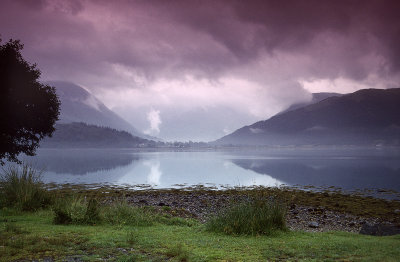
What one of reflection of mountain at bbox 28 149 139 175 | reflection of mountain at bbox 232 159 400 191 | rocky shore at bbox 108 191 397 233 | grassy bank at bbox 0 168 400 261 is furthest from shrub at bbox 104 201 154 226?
reflection of mountain at bbox 232 159 400 191

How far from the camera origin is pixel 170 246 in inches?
436

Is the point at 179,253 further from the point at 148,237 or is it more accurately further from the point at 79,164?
the point at 79,164

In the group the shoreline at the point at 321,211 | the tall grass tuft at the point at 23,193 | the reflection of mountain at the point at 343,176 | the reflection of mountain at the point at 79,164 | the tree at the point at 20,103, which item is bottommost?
the reflection of mountain at the point at 343,176

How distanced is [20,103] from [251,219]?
26.5 metres

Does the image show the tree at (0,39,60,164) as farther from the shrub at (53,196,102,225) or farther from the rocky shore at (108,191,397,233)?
the shrub at (53,196,102,225)

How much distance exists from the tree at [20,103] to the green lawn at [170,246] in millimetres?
18261

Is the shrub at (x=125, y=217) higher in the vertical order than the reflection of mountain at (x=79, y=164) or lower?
higher

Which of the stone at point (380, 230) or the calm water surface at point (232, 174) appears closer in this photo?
the stone at point (380, 230)

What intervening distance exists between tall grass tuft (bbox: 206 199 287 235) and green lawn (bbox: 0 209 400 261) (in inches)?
20.7

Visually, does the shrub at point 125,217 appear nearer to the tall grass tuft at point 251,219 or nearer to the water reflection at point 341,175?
the tall grass tuft at point 251,219

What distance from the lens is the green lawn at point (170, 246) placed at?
9758 millimetres

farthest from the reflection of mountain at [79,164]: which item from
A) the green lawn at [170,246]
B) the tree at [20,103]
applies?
the green lawn at [170,246]

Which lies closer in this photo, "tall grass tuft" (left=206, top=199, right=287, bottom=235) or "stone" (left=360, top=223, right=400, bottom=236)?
"tall grass tuft" (left=206, top=199, right=287, bottom=235)

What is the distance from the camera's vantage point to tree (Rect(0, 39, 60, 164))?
2881cm
